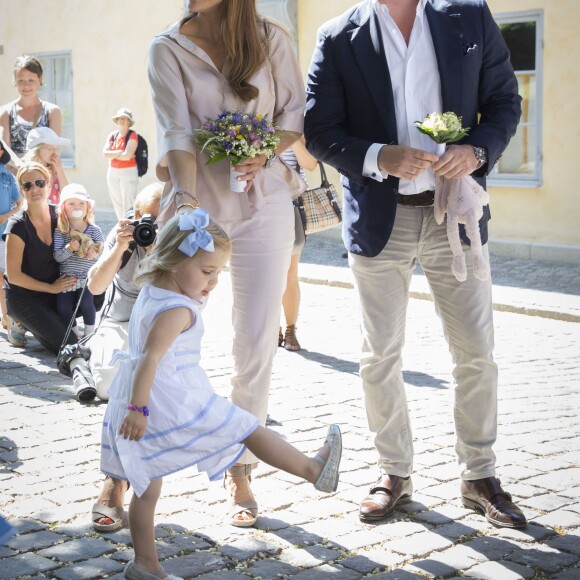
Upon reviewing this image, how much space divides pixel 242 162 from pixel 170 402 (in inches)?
46.0

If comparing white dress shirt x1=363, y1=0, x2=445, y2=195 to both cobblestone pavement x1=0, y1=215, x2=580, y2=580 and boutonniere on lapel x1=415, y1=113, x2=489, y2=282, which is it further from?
cobblestone pavement x1=0, y1=215, x2=580, y2=580

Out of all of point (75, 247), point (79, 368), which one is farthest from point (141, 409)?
point (75, 247)

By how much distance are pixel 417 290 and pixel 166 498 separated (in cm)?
726

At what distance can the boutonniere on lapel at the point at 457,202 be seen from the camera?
4.50 meters

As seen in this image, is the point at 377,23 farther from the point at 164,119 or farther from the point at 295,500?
the point at 295,500

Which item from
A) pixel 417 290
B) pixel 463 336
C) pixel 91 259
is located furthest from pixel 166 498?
pixel 417 290

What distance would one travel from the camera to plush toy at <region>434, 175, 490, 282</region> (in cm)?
461

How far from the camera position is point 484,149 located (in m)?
4.71

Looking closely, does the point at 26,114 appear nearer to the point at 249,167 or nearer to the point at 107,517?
the point at 249,167

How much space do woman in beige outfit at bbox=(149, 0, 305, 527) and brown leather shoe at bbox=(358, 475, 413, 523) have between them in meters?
0.48

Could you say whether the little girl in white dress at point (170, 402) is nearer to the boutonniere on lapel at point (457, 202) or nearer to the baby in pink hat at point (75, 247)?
the boutonniere on lapel at point (457, 202)

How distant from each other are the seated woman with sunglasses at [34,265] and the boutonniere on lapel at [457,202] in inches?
192

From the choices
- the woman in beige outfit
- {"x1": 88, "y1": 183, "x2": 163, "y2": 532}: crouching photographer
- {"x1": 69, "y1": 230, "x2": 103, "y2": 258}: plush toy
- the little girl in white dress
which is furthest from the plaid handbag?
the little girl in white dress

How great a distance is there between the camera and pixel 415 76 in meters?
4.74
